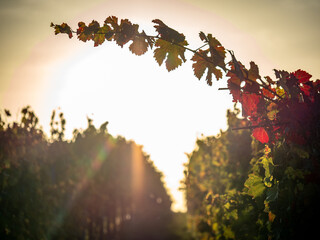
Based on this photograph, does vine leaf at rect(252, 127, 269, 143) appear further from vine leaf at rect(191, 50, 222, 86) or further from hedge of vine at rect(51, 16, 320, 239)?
vine leaf at rect(191, 50, 222, 86)

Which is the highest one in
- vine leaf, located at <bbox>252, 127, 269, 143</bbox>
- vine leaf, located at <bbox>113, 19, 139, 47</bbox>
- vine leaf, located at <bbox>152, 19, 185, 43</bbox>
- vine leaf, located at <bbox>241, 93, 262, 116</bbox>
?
vine leaf, located at <bbox>113, 19, 139, 47</bbox>

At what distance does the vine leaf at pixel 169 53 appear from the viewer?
220 cm

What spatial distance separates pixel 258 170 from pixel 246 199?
1.11 metres

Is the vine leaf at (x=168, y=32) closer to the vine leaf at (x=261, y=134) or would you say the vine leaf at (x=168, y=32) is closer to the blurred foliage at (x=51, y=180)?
the vine leaf at (x=261, y=134)

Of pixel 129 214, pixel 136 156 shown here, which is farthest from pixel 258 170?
pixel 129 214

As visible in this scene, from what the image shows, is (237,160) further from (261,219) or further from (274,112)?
(274,112)

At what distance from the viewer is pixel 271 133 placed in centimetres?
206

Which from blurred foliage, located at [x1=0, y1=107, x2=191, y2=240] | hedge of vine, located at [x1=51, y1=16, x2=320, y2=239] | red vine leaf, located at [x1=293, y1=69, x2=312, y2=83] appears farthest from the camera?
blurred foliage, located at [x1=0, y1=107, x2=191, y2=240]

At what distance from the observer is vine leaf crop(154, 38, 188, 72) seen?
86.7 inches

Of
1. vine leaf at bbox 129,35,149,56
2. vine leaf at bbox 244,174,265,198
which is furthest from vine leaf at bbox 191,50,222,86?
vine leaf at bbox 244,174,265,198

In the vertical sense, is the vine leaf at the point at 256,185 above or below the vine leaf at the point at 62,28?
below

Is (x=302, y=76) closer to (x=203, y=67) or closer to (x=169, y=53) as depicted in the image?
(x=203, y=67)

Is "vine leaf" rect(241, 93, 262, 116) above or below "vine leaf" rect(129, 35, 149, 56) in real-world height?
below

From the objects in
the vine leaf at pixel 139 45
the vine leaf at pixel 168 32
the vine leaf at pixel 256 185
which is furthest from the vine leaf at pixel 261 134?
the vine leaf at pixel 139 45
